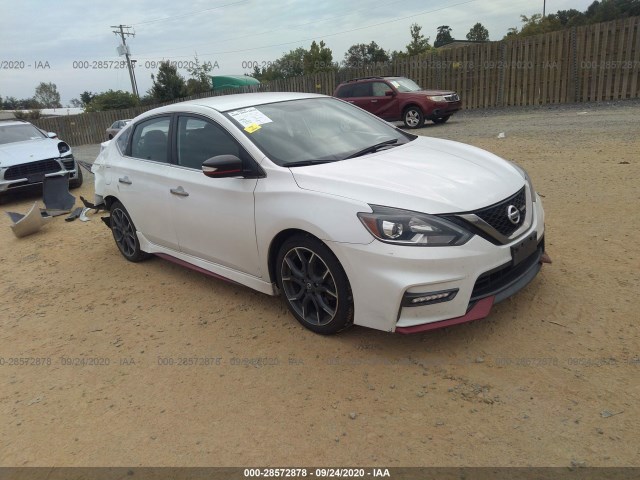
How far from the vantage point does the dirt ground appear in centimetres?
243

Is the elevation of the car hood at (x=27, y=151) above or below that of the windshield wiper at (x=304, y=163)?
below

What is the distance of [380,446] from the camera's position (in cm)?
242

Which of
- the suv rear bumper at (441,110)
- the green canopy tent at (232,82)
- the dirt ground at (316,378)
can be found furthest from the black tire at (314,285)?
the green canopy tent at (232,82)

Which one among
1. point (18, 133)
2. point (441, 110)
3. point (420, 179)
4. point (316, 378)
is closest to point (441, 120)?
point (441, 110)

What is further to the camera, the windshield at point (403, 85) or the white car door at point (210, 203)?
the windshield at point (403, 85)

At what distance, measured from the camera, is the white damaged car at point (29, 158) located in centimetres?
928

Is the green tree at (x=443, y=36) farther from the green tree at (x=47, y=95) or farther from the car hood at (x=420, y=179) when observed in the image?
the car hood at (x=420, y=179)

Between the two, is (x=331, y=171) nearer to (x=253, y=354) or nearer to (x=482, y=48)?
(x=253, y=354)

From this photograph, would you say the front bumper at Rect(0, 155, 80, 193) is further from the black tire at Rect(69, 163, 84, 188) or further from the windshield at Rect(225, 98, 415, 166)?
the windshield at Rect(225, 98, 415, 166)

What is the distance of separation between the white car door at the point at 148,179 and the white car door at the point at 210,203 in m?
0.18

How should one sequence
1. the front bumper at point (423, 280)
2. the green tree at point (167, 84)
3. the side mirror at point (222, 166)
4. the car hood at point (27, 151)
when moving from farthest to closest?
the green tree at point (167, 84) → the car hood at point (27, 151) → the side mirror at point (222, 166) → the front bumper at point (423, 280)

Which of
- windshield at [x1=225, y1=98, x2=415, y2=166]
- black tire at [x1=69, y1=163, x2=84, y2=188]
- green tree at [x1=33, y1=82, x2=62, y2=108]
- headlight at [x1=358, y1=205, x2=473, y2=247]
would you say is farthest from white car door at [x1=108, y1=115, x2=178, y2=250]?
green tree at [x1=33, y1=82, x2=62, y2=108]

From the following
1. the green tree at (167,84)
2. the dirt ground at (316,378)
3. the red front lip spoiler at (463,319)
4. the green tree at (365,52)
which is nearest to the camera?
the dirt ground at (316,378)

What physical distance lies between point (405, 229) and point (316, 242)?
2.00 feet
